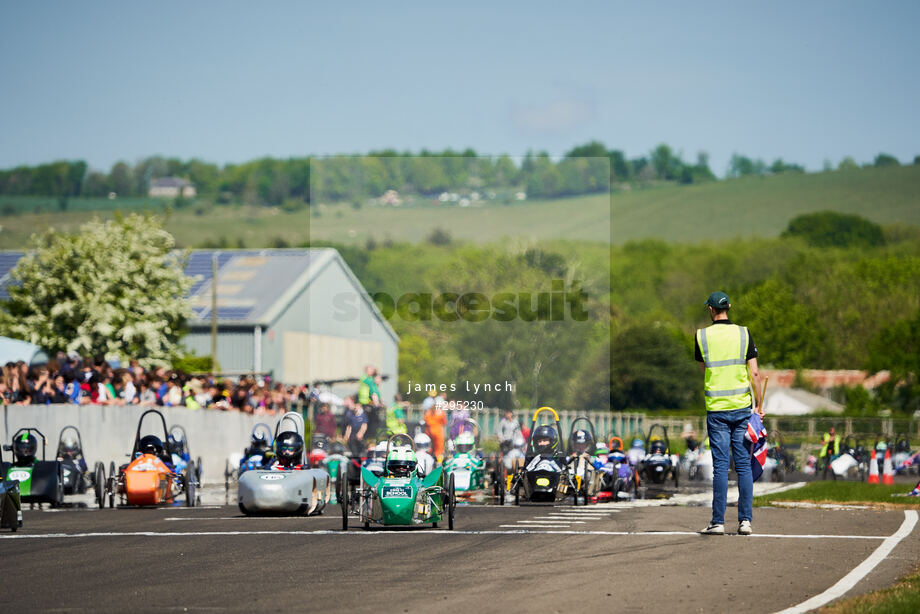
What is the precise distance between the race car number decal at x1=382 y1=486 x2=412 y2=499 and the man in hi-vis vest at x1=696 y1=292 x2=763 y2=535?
3.86 m

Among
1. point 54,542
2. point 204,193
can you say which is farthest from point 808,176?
point 54,542

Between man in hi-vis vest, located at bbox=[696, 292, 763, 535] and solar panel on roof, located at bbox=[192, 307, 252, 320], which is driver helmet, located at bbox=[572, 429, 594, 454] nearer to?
man in hi-vis vest, located at bbox=[696, 292, 763, 535]

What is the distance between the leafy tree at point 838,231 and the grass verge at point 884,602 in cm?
14864

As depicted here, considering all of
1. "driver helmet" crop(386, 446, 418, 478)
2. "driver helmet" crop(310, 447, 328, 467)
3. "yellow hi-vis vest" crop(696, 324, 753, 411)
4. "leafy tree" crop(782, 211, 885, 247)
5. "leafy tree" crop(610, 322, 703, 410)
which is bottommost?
"driver helmet" crop(310, 447, 328, 467)

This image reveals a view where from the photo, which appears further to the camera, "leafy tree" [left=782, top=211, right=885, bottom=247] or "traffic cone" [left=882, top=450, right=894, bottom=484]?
"leafy tree" [left=782, top=211, right=885, bottom=247]

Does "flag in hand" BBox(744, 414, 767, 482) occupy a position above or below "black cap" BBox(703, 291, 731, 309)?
below

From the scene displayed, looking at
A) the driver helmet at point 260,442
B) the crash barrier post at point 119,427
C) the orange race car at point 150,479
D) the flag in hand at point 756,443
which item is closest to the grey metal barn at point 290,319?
the crash barrier post at point 119,427

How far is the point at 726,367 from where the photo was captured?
15.5 m

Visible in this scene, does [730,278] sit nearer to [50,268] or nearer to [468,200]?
[468,200]

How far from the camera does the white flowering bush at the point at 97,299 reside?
5550 cm

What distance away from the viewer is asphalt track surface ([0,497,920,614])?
1062cm

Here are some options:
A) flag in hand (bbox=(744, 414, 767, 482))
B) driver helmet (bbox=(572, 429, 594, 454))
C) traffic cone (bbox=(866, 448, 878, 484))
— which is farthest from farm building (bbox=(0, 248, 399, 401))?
flag in hand (bbox=(744, 414, 767, 482))

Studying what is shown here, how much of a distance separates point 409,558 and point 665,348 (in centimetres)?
8451

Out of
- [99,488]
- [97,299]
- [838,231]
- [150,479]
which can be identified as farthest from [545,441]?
[838,231]
